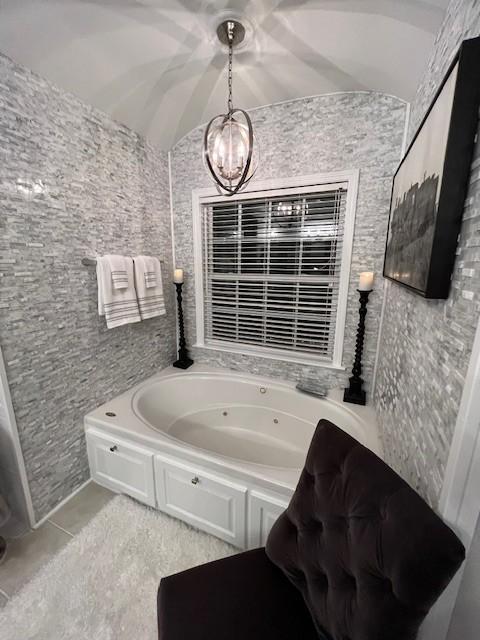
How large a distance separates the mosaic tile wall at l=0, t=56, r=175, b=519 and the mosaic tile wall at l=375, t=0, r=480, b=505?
6.09 feet

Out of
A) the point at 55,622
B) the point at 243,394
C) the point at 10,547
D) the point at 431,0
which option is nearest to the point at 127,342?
the point at 243,394

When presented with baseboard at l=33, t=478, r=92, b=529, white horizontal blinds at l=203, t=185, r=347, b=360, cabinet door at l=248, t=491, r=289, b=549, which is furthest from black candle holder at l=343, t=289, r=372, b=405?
baseboard at l=33, t=478, r=92, b=529

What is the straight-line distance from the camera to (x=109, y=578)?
4.22 ft

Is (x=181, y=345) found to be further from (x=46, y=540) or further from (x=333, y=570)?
(x=333, y=570)

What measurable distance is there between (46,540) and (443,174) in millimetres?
2527

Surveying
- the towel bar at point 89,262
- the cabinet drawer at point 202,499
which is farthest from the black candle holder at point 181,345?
the cabinet drawer at point 202,499

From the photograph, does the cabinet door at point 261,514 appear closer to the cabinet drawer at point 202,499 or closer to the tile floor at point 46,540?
the cabinet drawer at point 202,499

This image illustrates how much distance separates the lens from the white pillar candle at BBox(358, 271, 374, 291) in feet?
5.74

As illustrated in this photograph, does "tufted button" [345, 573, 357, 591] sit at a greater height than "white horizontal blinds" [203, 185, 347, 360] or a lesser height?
lesser

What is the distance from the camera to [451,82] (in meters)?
0.75

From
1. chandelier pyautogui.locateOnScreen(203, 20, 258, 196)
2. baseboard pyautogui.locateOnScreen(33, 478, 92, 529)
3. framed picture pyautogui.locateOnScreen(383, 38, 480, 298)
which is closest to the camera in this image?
framed picture pyautogui.locateOnScreen(383, 38, 480, 298)

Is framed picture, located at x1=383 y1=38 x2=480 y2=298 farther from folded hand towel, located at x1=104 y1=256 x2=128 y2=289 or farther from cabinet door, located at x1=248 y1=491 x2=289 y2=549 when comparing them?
folded hand towel, located at x1=104 y1=256 x2=128 y2=289

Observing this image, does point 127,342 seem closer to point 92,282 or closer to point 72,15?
point 92,282

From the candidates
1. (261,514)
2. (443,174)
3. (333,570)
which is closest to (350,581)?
(333,570)
